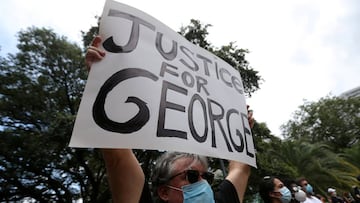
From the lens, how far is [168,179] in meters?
1.69

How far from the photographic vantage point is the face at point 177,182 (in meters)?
1.65

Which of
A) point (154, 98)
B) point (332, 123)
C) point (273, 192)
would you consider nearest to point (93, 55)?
point (154, 98)

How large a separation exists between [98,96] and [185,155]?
0.60 meters

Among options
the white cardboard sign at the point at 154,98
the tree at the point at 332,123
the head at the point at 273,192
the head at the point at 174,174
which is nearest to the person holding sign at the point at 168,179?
the head at the point at 174,174

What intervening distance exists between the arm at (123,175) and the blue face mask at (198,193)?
0.28 meters

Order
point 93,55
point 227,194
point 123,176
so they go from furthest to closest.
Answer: point 227,194 → point 93,55 → point 123,176

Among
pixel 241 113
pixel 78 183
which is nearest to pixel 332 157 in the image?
pixel 78 183

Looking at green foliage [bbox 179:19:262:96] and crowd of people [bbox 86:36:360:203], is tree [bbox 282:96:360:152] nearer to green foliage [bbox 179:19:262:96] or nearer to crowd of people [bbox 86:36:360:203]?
green foliage [bbox 179:19:262:96]

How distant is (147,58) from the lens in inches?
66.3

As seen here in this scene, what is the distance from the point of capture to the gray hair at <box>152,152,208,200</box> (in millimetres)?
1707

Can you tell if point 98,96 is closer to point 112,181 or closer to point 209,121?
point 112,181

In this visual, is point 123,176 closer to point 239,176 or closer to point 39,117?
point 239,176

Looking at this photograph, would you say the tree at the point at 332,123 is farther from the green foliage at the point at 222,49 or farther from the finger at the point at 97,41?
the finger at the point at 97,41

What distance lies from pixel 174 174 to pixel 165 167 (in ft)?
0.25
